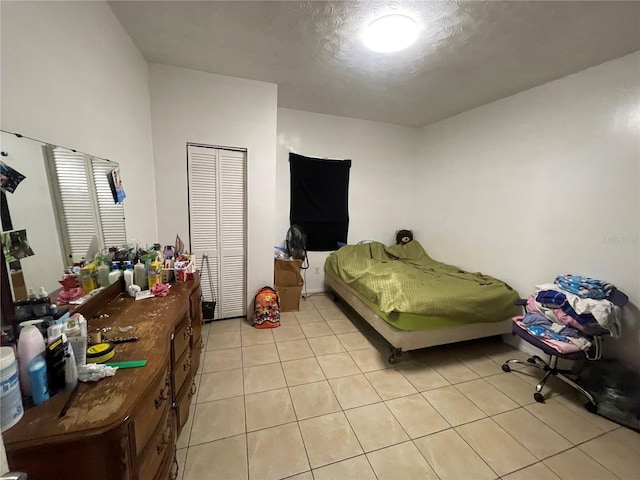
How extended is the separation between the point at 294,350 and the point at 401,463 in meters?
1.25

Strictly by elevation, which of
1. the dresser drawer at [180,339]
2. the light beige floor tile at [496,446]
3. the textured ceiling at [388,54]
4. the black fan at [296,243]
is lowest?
the light beige floor tile at [496,446]

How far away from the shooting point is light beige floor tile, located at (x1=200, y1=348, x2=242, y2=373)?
214 cm

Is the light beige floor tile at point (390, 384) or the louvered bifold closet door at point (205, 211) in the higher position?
the louvered bifold closet door at point (205, 211)

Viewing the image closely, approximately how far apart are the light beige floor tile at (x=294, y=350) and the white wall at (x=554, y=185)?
87.7 inches

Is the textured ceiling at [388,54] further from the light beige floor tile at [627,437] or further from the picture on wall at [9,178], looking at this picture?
the light beige floor tile at [627,437]

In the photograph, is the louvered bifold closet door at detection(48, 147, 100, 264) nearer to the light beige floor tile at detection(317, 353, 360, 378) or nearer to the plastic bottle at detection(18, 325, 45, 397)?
the plastic bottle at detection(18, 325, 45, 397)

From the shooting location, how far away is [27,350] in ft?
2.48

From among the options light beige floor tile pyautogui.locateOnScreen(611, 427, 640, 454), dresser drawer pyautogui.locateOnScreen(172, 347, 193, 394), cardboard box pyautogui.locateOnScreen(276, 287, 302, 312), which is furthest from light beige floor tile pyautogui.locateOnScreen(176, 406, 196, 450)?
light beige floor tile pyautogui.locateOnScreen(611, 427, 640, 454)

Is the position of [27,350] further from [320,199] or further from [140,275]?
[320,199]

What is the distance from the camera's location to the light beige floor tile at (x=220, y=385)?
1.85 m

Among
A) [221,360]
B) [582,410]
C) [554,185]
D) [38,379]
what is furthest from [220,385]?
[554,185]

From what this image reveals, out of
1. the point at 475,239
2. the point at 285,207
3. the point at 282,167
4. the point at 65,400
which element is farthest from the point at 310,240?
the point at 65,400

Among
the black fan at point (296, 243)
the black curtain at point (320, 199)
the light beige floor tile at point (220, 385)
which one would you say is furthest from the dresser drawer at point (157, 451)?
the black curtain at point (320, 199)

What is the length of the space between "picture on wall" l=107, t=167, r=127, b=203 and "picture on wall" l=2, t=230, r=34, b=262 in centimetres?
73
